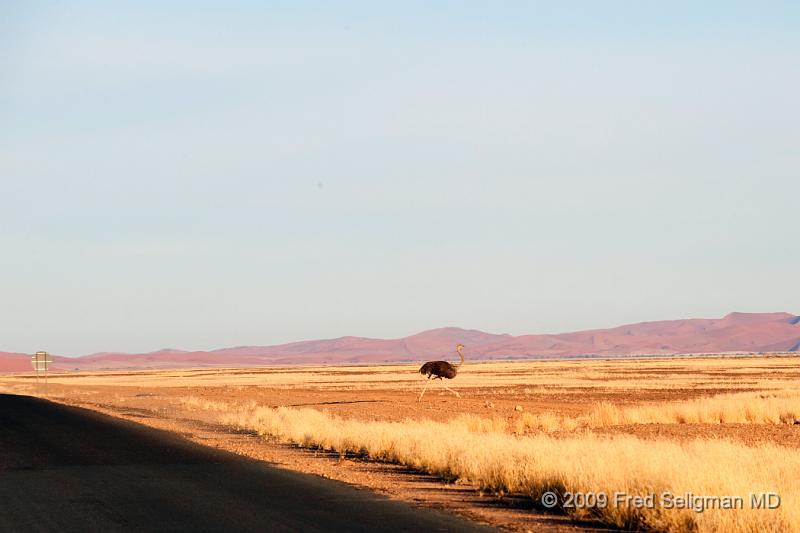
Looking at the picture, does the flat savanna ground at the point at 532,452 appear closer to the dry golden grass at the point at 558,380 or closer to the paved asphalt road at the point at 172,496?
the paved asphalt road at the point at 172,496

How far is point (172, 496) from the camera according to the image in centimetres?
1425

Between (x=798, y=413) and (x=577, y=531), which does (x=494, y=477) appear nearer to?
(x=577, y=531)

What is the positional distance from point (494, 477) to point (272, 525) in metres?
5.07

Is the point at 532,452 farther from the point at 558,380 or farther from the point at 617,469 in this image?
the point at 558,380

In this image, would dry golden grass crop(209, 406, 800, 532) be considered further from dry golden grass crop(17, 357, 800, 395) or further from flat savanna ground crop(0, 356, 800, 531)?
dry golden grass crop(17, 357, 800, 395)

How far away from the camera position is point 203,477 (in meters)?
16.6

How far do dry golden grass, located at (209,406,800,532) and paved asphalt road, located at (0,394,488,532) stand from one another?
216 centimetres

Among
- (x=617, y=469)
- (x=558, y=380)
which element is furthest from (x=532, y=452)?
(x=558, y=380)

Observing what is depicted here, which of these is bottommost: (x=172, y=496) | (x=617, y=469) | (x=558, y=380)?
(x=558, y=380)

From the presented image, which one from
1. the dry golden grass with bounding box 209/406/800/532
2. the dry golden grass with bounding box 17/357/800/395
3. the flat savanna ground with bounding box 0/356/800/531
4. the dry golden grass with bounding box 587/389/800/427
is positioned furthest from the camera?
the dry golden grass with bounding box 17/357/800/395

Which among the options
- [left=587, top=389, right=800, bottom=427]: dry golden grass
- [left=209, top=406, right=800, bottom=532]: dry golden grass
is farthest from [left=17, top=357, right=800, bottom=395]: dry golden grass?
[left=209, top=406, right=800, bottom=532]: dry golden grass

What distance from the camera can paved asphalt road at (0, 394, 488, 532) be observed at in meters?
11.8

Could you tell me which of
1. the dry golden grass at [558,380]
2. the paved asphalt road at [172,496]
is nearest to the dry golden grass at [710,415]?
the paved asphalt road at [172,496]

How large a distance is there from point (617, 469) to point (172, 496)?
6.48 metres
